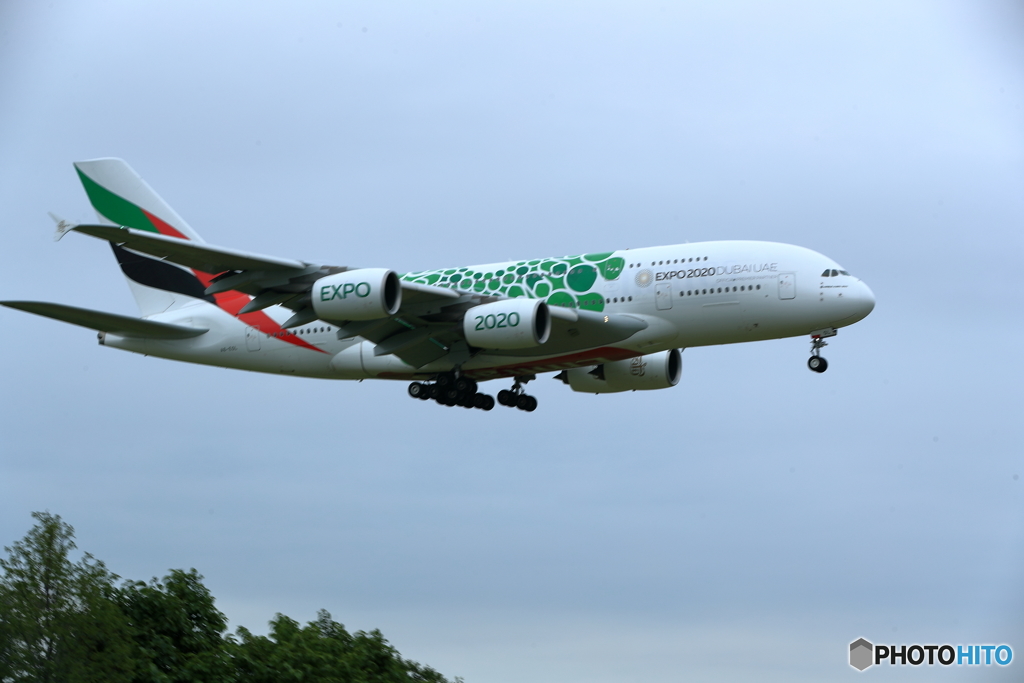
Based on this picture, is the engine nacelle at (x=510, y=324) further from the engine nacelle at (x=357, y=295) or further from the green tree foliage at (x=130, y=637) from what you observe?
the green tree foliage at (x=130, y=637)

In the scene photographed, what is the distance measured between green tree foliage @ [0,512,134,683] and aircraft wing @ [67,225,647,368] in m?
9.63

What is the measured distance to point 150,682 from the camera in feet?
116

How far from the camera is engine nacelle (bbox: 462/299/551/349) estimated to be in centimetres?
3425

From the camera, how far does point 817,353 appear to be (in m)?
35.2

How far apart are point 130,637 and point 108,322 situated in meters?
9.49

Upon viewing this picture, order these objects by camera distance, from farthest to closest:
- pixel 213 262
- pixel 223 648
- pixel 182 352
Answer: pixel 182 352 < pixel 223 648 < pixel 213 262

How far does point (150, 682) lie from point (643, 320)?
17.4m

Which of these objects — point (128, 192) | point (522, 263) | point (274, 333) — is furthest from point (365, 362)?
point (128, 192)

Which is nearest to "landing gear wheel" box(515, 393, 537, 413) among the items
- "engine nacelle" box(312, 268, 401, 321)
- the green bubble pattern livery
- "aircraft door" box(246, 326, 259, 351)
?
the green bubble pattern livery

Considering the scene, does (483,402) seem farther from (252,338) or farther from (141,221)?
(141,221)

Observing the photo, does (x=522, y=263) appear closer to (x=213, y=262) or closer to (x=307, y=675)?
(x=213, y=262)

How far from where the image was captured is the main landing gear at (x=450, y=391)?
38.3 metres

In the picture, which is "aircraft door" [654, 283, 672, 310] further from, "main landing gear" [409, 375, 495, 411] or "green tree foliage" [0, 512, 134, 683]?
"green tree foliage" [0, 512, 134, 683]

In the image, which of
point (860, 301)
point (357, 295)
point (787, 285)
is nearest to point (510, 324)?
point (357, 295)
